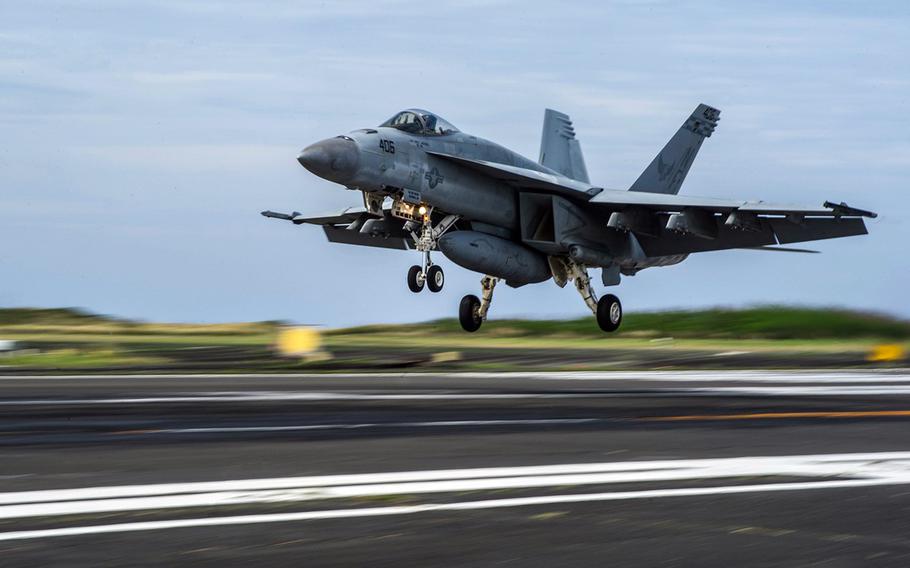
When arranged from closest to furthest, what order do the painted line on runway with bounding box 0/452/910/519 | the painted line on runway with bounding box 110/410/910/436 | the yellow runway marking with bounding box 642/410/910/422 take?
the painted line on runway with bounding box 0/452/910/519
the painted line on runway with bounding box 110/410/910/436
the yellow runway marking with bounding box 642/410/910/422

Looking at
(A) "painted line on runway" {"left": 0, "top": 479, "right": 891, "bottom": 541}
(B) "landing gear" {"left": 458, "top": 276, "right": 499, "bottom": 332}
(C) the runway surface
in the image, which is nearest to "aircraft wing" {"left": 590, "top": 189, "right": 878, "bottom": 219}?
(B) "landing gear" {"left": 458, "top": 276, "right": 499, "bottom": 332}

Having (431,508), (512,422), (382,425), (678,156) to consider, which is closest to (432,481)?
(431,508)

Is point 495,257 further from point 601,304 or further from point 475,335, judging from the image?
point 475,335

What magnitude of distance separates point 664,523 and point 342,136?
1875cm

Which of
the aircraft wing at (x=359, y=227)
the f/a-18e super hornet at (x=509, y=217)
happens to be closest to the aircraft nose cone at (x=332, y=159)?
the f/a-18e super hornet at (x=509, y=217)

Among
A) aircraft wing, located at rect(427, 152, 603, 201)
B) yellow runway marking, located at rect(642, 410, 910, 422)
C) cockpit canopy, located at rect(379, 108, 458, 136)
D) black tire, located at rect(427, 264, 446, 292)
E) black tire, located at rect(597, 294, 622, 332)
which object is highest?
cockpit canopy, located at rect(379, 108, 458, 136)

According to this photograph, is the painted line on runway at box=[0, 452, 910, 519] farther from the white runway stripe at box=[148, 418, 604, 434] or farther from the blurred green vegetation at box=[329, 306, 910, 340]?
the blurred green vegetation at box=[329, 306, 910, 340]

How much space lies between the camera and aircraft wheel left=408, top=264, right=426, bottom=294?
25656mm

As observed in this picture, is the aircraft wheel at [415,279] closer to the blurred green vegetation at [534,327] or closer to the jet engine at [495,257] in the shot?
the jet engine at [495,257]

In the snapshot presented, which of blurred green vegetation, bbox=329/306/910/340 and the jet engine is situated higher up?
the jet engine

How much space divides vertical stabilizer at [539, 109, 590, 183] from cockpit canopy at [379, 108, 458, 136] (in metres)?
8.38

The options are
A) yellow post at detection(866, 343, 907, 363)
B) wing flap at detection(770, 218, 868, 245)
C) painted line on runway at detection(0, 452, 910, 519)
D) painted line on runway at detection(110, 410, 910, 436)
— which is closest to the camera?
painted line on runway at detection(0, 452, 910, 519)

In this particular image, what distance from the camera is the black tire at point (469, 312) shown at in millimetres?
30938

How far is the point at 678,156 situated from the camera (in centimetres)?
3597
